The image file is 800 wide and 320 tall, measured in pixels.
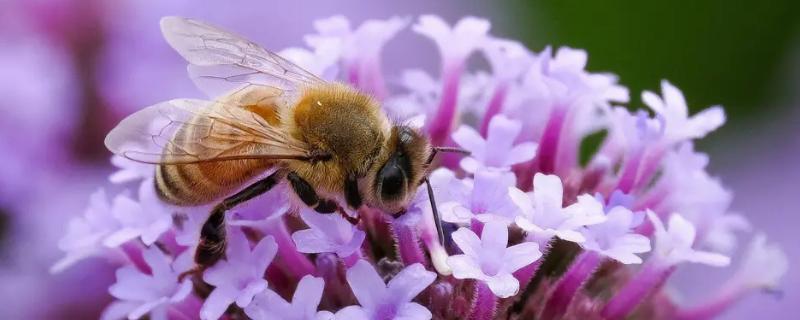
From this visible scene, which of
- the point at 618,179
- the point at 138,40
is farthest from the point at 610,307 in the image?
the point at 138,40

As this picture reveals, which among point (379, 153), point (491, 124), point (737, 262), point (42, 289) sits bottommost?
point (42, 289)

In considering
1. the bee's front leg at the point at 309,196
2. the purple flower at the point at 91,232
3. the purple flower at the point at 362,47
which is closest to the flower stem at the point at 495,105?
the purple flower at the point at 362,47

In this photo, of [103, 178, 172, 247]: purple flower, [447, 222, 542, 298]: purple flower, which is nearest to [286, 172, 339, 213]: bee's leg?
[447, 222, 542, 298]: purple flower

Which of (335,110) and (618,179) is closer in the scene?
(335,110)

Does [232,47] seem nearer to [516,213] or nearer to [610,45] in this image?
[516,213]

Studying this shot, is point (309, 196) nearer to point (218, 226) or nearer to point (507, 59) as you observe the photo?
point (218, 226)

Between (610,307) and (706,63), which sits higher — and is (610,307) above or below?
below

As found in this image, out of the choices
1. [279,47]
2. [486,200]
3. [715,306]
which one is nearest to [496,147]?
[486,200]

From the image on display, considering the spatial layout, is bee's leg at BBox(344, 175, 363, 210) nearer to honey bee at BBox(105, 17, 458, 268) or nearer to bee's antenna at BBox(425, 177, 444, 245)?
honey bee at BBox(105, 17, 458, 268)
